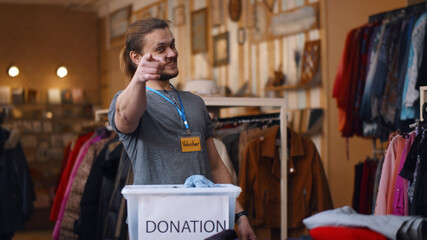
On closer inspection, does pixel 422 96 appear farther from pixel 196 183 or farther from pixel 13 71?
pixel 13 71

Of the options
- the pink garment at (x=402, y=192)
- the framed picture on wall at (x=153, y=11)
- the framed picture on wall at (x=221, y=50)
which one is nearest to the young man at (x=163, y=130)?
the pink garment at (x=402, y=192)

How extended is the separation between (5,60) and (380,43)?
341cm

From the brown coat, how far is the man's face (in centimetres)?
174

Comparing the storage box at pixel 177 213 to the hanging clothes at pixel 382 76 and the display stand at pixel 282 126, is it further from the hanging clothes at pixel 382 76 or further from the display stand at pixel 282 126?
the hanging clothes at pixel 382 76

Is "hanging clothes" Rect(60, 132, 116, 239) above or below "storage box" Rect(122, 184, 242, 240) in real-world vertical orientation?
below

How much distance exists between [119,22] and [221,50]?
4.37ft

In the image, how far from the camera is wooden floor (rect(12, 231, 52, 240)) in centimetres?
582

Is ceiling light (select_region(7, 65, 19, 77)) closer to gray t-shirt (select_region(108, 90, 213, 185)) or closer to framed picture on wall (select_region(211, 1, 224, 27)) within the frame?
framed picture on wall (select_region(211, 1, 224, 27))

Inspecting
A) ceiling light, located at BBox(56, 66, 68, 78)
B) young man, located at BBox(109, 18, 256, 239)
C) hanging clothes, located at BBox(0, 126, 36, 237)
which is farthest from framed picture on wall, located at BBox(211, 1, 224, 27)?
young man, located at BBox(109, 18, 256, 239)

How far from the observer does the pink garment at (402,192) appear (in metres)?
3.27

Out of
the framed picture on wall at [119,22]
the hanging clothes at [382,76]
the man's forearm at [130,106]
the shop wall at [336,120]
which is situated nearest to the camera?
Answer: the man's forearm at [130,106]

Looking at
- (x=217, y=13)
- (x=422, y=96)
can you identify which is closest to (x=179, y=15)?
(x=217, y=13)

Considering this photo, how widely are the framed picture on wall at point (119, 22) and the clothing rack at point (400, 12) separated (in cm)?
273

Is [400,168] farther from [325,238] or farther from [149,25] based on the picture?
[325,238]
